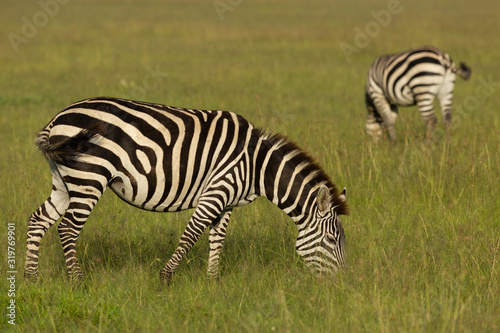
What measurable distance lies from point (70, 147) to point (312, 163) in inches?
81.6

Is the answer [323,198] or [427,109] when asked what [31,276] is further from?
[427,109]

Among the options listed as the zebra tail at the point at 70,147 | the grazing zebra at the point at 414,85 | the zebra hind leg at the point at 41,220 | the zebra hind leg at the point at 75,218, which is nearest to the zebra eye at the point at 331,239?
the zebra hind leg at the point at 75,218

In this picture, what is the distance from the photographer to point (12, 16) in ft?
114

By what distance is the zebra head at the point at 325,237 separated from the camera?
529cm

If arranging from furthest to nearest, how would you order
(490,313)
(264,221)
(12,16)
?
(12,16) < (264,221) < (490,313)

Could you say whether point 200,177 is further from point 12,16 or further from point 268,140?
point 12,16

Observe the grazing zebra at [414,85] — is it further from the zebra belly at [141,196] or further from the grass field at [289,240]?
the zebra belly at [141,196]

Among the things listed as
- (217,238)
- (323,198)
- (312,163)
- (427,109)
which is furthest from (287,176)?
(427,109)

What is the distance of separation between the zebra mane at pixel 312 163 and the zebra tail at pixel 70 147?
150 centimetres

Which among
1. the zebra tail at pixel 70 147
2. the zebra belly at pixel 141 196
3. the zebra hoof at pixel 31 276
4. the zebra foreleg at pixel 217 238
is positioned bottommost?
the zebra hoof at pixel 31 276

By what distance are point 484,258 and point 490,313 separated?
114cm

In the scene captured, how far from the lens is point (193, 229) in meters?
5.29

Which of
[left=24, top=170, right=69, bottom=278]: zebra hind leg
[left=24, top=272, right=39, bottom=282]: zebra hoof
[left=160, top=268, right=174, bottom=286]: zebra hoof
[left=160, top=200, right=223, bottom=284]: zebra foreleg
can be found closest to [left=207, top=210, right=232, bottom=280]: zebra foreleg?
[left=160, top=200, right=223, bottom=284]: zebra foreleg

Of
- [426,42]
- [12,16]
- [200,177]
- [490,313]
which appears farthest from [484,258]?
[12,16]
